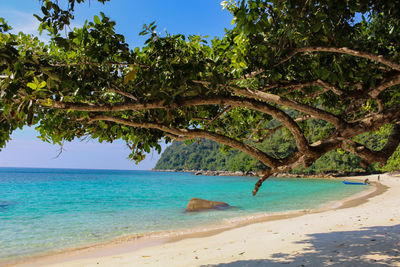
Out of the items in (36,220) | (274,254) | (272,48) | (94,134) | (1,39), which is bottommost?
(36,220)

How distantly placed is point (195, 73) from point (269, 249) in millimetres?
5208

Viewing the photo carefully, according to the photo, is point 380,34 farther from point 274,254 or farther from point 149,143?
point 274,254

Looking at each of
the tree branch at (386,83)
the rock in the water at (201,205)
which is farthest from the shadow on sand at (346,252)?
the rock in the water at (201,205)

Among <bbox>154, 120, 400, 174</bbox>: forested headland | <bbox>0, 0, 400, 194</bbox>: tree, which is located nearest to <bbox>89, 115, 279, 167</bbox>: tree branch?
<bbox>0, 0, 400, 194</bbox>: tree

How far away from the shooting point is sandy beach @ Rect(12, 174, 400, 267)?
17.5 feet

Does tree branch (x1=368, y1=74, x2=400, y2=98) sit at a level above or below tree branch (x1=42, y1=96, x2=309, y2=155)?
above

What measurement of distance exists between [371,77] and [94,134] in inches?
171

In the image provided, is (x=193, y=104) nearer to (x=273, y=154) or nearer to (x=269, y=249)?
(x=269, y=249)

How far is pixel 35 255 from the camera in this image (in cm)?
849

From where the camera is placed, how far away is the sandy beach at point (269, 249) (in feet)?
17.5

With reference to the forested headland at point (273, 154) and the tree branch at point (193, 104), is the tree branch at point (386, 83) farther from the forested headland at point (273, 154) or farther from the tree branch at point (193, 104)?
the tree branch at point (193, 104)

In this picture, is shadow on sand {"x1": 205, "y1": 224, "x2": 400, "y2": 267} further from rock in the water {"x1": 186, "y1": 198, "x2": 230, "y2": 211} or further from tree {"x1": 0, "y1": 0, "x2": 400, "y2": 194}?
rock in the water {"x1": 186, "y1": 198, "x2": 230, "y2": 211}

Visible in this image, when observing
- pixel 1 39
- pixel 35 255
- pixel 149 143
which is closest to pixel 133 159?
pixel 149 143

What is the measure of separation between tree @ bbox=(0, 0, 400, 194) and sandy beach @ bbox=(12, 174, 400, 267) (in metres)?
2.21
